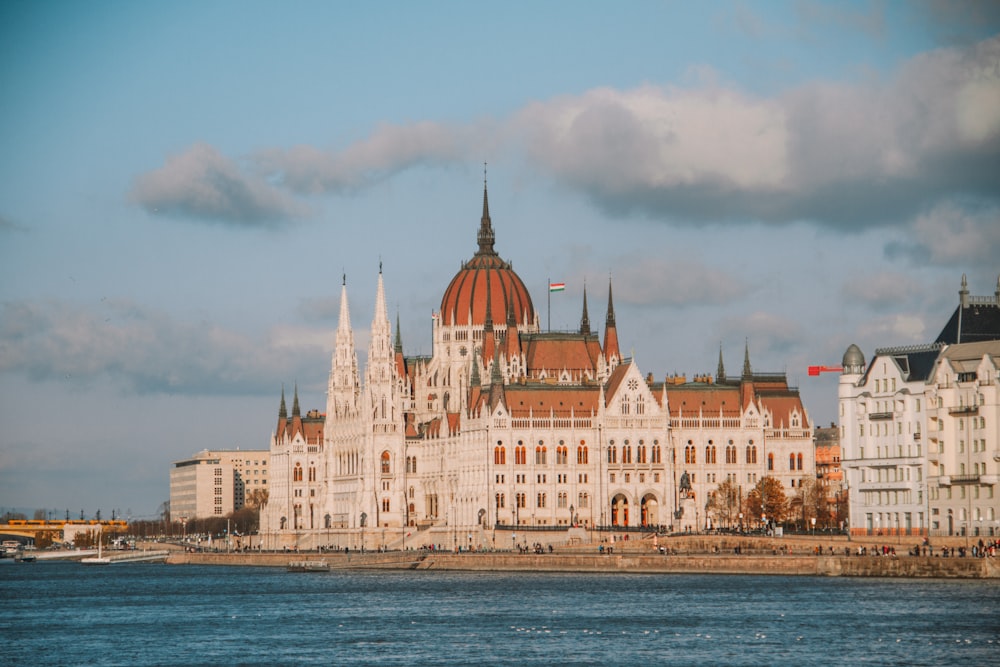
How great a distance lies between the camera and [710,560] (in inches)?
5856

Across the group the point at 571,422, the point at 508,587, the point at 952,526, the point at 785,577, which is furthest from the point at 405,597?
the point at 571,422

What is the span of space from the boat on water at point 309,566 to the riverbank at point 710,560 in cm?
107

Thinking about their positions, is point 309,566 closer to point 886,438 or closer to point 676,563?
point 676,563

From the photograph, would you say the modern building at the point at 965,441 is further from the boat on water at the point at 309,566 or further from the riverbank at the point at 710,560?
the boat on water at the point at 309,566

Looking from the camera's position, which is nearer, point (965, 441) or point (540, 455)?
point (965, 441)

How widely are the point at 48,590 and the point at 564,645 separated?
81.7m

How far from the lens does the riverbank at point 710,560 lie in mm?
127500

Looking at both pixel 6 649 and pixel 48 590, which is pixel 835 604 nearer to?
pixel 6 649

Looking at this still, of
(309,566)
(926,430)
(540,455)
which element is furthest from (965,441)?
(309,566)

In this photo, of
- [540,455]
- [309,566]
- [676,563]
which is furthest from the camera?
[540,455]

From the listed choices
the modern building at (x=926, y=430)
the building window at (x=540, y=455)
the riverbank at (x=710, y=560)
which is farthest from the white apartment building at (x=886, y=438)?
the building window at (x=540, y=455)

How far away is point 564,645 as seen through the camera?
97.2 meters

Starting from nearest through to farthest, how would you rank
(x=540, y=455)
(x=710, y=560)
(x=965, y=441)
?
(x=965, y=441), (x=710, y=560), (x=540, y=455)

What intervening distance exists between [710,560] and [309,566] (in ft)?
161
